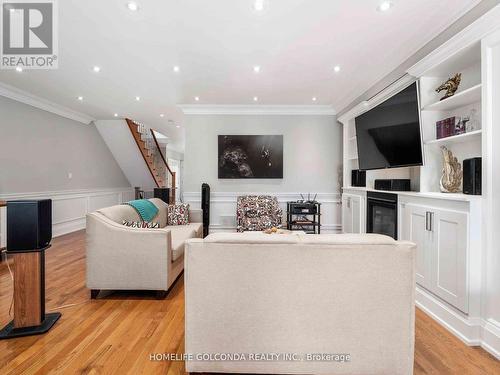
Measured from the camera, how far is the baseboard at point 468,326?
1710 mm

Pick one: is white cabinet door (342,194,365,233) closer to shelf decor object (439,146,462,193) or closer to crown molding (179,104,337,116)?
shelf decor object (439,146,462,193)

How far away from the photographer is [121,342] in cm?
180

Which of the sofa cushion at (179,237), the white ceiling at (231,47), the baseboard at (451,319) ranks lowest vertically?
the baseboard at (451,319)

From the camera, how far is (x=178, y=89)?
4.04 m


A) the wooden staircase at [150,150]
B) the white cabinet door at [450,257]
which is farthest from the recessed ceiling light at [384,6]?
the wooden staircase at [150,150]

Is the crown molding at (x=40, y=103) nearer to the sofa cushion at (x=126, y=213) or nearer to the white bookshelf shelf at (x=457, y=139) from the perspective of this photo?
the sofa cushion at (x=126, y=213)

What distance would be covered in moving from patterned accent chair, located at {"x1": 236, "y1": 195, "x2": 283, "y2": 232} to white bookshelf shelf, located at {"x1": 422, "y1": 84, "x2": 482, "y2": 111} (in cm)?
280

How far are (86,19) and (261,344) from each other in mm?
2962

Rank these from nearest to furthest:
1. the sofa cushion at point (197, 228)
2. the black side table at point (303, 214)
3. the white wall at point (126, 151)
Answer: the sofa cushion at point (197, 228)
the black side table at point (303, 214)
the white wall at point (126, 151)

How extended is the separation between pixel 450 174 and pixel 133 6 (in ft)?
10.2

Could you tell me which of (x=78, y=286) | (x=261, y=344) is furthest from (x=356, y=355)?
(x=78, y=286)

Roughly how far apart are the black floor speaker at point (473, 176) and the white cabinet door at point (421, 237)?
43 centimetres

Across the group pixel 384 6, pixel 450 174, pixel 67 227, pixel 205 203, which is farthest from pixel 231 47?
pixel 67 227

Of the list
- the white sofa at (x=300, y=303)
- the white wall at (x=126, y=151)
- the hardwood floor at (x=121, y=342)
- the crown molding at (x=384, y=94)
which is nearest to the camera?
the white sofa at (x=300, y=303)
